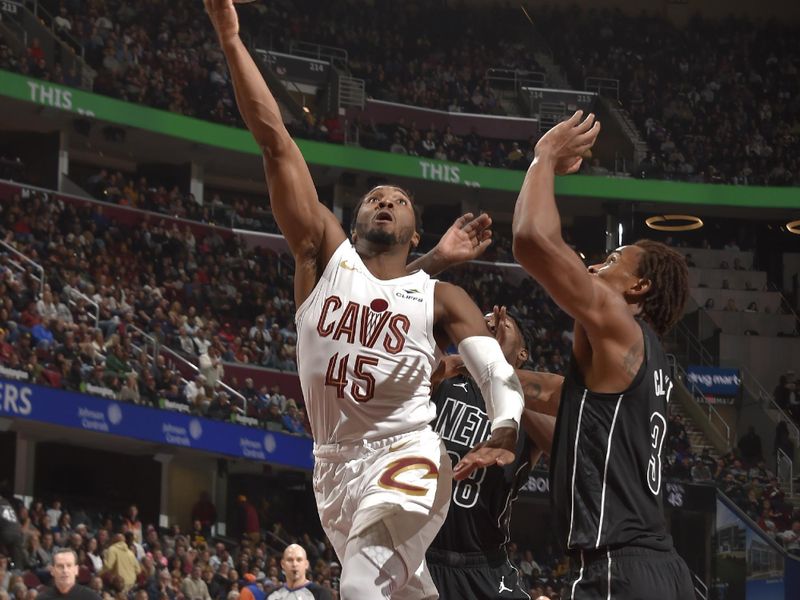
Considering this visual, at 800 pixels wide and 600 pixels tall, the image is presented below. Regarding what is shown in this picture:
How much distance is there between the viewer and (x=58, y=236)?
2514cm

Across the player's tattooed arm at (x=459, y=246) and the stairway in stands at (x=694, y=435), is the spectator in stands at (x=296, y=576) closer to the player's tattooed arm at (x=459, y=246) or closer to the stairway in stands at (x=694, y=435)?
the player's tattooed arm at (x=459, y=246)

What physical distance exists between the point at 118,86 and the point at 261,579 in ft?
A: 44.6

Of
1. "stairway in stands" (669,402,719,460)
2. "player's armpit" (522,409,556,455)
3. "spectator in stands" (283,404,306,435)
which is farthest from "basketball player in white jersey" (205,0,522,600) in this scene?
"stairway in stands" (669,402,719,460)

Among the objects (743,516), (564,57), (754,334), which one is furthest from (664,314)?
(564,57)

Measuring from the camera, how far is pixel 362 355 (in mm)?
5449

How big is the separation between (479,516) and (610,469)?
2129 millimetres

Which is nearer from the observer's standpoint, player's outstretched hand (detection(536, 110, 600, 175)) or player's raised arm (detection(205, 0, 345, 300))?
player's outstretched hand (detection(536, 110, 600, 175))

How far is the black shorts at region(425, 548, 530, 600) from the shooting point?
648 centimetres

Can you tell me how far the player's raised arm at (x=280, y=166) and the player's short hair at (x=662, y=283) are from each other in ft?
4.74

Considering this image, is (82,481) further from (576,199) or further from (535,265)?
(535,265)

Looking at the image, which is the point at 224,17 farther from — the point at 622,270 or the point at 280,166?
the point at 622,270

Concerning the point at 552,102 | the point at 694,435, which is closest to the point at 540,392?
the point at 694,435

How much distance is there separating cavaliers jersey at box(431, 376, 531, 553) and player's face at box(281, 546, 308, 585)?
3.42 meters

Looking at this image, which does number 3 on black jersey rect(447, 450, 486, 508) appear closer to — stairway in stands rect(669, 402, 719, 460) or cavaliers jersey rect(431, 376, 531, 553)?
cavaliers jersey rect(431, 376, 531, 553)
